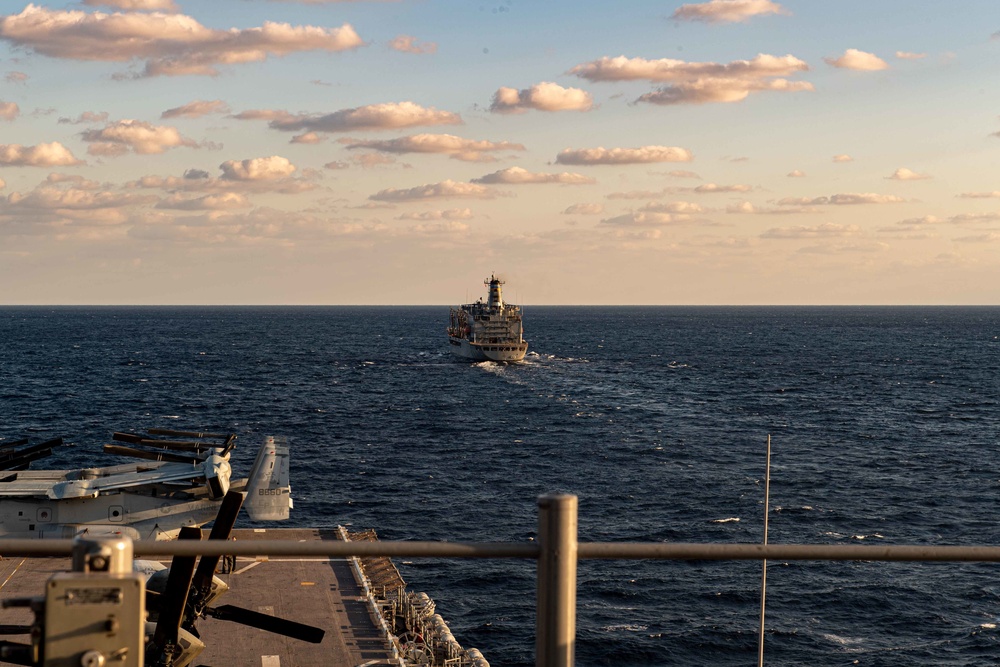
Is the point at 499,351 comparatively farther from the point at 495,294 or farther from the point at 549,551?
the point at 549,551

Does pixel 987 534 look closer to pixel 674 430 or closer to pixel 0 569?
pixel 674 430

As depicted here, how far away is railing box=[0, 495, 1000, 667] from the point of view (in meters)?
4.08

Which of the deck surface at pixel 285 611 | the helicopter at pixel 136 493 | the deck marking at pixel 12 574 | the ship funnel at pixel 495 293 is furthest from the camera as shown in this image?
the ship funnel at pixel 495 293

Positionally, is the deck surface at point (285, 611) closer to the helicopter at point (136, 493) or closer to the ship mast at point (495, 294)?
the helicopter at point (136, 493)

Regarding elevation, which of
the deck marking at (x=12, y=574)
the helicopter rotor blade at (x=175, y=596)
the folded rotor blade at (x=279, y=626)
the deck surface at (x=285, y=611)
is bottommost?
the deck surface at (x=285, y=611)

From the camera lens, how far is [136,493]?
4603cm

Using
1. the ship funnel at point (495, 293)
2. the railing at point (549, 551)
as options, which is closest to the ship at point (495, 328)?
the ship funnel at point (495, 293)

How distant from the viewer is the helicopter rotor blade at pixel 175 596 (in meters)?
6.89

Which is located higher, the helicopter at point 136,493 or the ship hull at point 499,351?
the ship hull at point 499,351

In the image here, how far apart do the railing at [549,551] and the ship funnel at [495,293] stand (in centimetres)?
16708

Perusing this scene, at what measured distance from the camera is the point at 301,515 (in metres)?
65.1

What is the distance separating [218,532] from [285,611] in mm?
30853

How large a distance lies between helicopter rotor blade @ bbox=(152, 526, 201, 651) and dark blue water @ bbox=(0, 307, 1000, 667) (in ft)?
112

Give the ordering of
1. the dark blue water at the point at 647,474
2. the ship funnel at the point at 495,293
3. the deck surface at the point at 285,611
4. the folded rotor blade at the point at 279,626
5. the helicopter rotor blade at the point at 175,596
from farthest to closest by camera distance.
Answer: the ship funnel at the point at 495,293, the dark blue water at the point at 647,474, the deck surface at the point at 285,611, the folded rotor blade at the point at 279,626, the helicopter rotor blade at the point at 175,596
